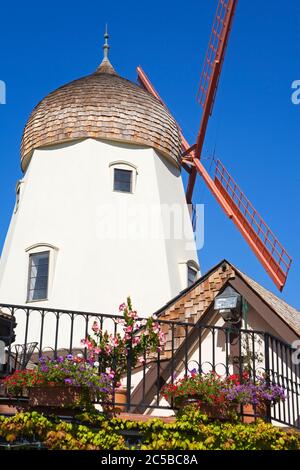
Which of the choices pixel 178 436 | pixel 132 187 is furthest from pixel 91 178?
pixel 178 436

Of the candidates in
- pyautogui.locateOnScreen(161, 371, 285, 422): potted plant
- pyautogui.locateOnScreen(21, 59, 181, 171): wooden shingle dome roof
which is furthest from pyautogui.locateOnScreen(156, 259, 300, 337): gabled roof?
pyautogui.locateOnScreen(21, 59, 181, 171): wooden shingle dome roof

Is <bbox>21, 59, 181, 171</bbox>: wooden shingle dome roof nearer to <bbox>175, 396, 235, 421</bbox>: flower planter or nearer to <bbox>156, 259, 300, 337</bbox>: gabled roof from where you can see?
<bbox>156, 259, 300, 337</bbox>: gabled roof

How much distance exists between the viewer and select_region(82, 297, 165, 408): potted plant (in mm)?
9727

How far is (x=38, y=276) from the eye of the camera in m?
18.6

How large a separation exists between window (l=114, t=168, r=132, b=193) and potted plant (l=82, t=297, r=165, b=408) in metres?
9.96

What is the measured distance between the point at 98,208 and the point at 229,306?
7.33m

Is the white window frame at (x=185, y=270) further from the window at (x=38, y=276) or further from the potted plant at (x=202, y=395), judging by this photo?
the potted plant at (x=202, y=395)

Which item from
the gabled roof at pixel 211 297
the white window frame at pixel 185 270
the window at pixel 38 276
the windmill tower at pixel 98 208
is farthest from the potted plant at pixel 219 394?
the white window frame at pixel 185 270

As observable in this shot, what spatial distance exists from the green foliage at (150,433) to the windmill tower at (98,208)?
9.05 metres

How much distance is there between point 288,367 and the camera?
39.9 feet

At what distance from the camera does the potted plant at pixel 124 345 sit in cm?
973
